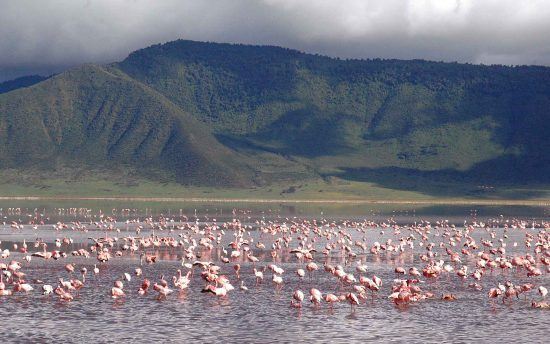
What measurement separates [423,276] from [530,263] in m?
5.63

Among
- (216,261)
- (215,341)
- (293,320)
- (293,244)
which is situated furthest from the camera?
(293,244)

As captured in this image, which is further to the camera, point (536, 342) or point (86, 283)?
point (86, 283)

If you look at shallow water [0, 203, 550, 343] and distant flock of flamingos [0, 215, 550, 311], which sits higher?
distant flock of flamingos [0, 215, 550, 311]

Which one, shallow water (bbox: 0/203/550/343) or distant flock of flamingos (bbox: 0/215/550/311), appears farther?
distant flock of flamingos (bbox: 0/215/550/311)

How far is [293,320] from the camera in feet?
111

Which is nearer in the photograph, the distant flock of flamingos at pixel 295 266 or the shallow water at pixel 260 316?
the shallow water at pixel 260 316

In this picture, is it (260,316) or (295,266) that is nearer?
(260,316)

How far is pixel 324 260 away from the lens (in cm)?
5719

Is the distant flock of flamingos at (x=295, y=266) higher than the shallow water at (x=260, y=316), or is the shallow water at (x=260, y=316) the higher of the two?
the distant flock of flamingos at (x=295, y=266)

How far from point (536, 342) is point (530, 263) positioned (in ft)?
61.2

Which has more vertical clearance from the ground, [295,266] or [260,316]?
[295,266]

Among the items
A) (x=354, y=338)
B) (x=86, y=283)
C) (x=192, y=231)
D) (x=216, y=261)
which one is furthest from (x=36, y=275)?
(x=192, y=231)

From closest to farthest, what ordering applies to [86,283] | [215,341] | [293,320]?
[215,341] < [293,320] < [86,283]

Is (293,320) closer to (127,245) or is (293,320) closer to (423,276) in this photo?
(423,276)
